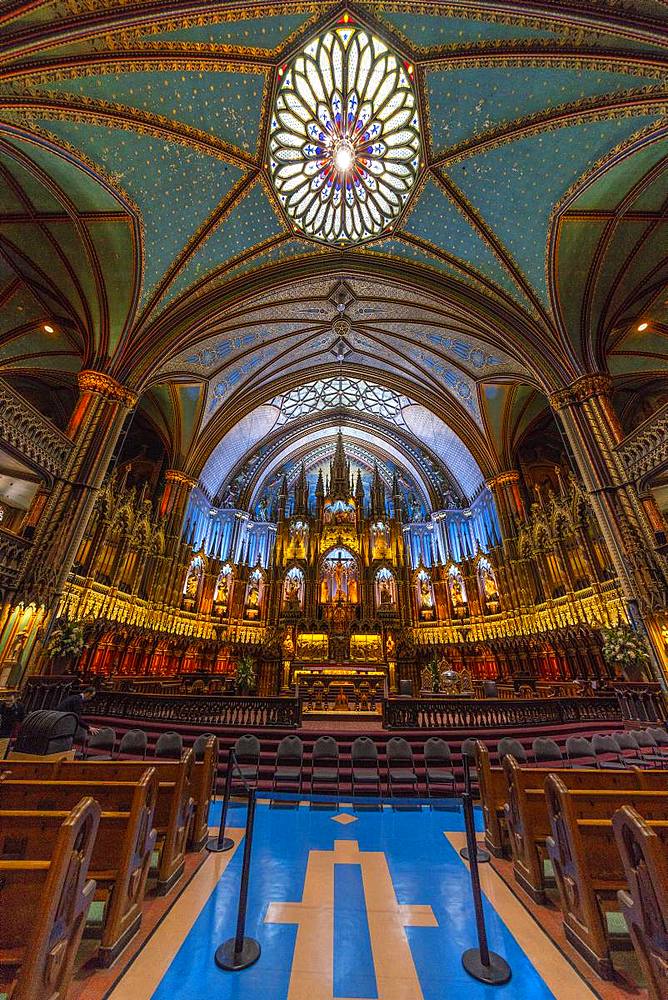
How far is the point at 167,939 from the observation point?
110 inches

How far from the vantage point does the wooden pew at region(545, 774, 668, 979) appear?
2572 mm

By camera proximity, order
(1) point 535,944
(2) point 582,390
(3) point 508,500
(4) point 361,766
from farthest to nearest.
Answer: (3) point 508,500, (2) point 582,390, (4) point 361,766, (1) point 535,944

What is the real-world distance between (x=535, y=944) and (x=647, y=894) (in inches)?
54.1

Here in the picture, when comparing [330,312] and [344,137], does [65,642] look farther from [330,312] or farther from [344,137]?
[344,137]

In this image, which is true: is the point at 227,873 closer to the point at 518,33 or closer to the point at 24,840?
the point at 24,840

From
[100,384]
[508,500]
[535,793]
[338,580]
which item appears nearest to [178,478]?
[100,384]

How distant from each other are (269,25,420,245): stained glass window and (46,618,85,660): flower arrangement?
52.6ft

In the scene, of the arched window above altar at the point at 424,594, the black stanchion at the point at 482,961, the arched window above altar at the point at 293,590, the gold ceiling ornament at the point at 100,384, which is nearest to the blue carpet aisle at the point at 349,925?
the black stanchion at the point at 482,961

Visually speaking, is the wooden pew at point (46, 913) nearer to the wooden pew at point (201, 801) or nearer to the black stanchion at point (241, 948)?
the black stanchion at point (241, 948)

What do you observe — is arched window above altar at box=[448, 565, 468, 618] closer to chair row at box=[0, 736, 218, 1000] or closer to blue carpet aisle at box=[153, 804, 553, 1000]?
blue carpet aisle at box=[153, 804, 553, 1000]

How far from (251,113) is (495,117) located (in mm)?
7193

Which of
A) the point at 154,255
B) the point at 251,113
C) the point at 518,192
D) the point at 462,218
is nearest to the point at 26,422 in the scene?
the point at 154,255

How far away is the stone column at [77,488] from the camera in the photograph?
10531mm

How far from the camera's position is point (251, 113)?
11453 millimetres
